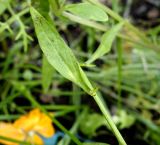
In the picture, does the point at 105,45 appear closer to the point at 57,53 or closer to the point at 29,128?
the point at 57,53

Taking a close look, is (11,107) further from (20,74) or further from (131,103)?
(131,103)

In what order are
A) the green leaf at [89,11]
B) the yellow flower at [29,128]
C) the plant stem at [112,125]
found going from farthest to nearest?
the yellow flower at [29,128] → the green leaf at [89,11] → the plant stem at [112,125]

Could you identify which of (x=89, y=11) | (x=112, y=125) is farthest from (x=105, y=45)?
(x=112, y=125)

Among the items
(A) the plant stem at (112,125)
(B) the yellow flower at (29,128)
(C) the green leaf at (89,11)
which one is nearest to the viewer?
(A) the plant stem at (112,125)

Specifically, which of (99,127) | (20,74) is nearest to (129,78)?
(99,127)

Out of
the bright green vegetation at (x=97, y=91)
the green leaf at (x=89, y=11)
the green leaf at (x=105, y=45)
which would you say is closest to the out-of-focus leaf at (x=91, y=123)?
→ the bright green vegetation at (x=97, y=91)

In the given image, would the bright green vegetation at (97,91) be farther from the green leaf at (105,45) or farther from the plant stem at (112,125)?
the plant stem at (112,125)
